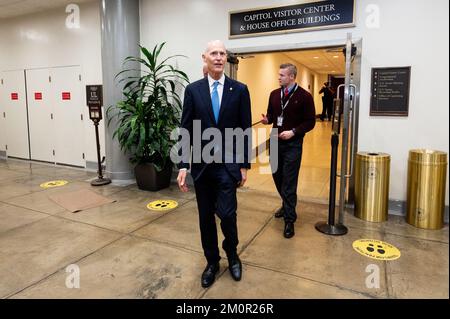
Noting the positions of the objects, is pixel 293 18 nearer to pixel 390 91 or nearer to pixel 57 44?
pixel 390 91

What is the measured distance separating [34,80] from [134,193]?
369 cm

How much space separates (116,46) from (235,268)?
12.5 ft

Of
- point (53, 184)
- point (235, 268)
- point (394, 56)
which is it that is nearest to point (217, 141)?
point (235, 268)

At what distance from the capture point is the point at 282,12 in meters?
3.81

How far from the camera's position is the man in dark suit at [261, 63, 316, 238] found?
2.93 meters

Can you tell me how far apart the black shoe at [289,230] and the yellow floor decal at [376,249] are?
21.5 inches

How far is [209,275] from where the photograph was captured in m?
2.20

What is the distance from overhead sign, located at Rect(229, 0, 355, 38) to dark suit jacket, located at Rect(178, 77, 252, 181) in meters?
2.09

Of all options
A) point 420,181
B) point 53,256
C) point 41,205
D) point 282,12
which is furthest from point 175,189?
point 420,181

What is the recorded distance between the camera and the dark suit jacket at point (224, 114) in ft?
6.73

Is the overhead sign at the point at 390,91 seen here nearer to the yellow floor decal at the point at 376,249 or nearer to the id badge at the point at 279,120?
the id badge at the point at 279,120

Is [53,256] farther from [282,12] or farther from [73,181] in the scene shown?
[282,12]

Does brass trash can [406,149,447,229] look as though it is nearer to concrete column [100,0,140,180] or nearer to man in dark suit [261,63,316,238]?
man in dark suit [261,63,316,238]

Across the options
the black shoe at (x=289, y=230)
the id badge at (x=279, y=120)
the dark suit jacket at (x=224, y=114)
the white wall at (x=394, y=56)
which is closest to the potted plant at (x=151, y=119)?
the white wall at (x=394, y=56)
